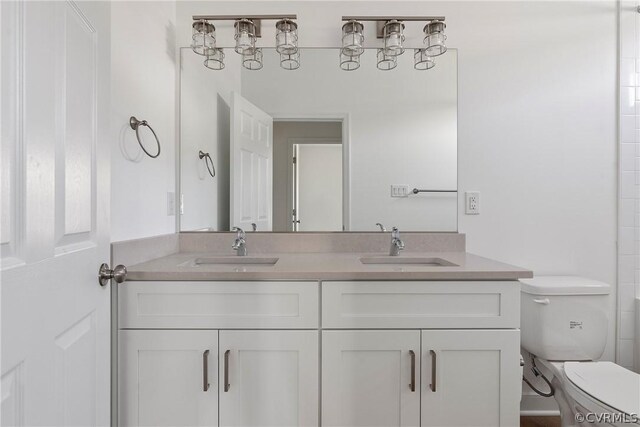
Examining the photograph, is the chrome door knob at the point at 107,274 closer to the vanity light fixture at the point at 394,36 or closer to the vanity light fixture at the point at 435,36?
the vanity light fixture at the point at 394,36

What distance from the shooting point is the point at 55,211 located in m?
0.70

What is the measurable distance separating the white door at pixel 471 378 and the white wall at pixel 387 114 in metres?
0.67

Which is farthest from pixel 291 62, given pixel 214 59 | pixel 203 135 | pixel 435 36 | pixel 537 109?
pixel 537 109

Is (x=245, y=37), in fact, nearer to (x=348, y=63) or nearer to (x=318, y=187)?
(x=348, y=63)

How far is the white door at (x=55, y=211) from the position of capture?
583 mm

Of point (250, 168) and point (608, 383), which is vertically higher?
point (250, 168)

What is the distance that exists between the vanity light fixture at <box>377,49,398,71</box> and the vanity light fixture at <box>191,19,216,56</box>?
833 mm

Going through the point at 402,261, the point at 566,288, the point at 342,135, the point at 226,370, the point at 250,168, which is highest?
the point at 342,135

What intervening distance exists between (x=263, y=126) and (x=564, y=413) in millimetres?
1897

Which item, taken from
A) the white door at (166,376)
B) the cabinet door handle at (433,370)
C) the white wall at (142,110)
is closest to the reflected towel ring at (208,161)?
the white wall at (142,110)

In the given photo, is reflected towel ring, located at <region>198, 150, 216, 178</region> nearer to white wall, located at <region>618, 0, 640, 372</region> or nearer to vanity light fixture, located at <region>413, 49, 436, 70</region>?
vanity light fixture, located at <region>413, 49, 436, 70</region>

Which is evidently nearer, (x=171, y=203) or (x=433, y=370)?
(x=433, y=370)

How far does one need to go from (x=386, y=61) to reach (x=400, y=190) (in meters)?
0.66

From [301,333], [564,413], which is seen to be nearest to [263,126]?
[301,333]
